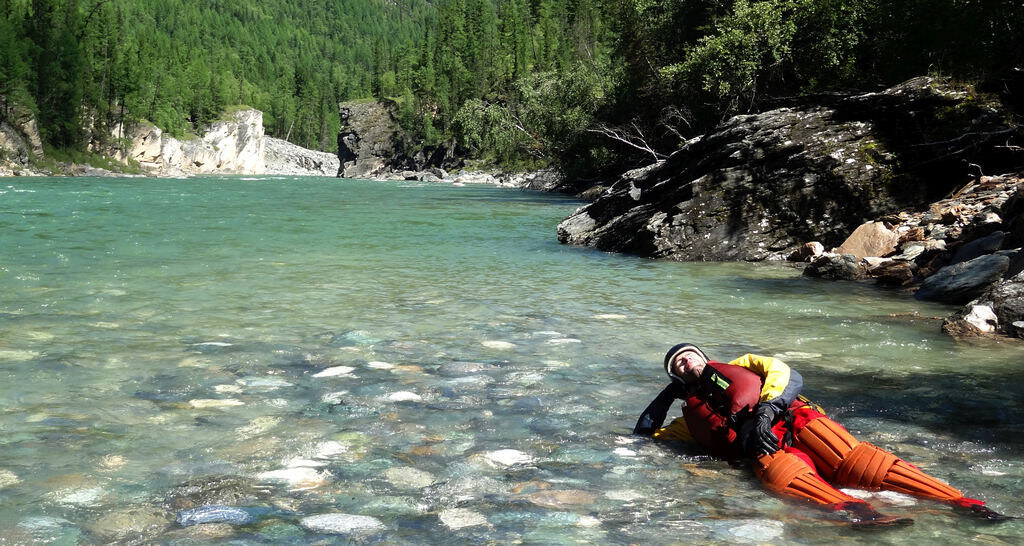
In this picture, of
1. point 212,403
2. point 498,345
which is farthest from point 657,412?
point 212,403

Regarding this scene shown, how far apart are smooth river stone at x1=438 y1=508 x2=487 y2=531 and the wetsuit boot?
217cm

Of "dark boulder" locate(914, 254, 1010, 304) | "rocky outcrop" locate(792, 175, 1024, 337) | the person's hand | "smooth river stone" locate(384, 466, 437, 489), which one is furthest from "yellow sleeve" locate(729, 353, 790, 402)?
"dark boulder" locate(914, 254, 1010, 304)

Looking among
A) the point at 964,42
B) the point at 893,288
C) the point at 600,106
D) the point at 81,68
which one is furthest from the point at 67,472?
the point at 81,68

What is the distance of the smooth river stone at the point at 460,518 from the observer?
4.30m

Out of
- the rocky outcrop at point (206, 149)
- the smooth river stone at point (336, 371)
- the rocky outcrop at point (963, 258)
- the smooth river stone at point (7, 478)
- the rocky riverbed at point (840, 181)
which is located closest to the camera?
the smooth river stone at point (7, 478)

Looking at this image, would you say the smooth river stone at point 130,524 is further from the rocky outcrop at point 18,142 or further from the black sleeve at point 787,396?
the rocky outcrop at point 18,142

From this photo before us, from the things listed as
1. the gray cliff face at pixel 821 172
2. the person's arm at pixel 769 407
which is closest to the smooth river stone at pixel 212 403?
the person's arm at pixel 769 407

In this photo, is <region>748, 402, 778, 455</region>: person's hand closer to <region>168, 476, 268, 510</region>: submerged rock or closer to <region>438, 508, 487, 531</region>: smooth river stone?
<region>438, 508, 487, 531</region>: smooth river stone

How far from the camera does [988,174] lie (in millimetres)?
17141

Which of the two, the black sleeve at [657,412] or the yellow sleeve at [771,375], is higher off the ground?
the yellow sleeve at [771,375]

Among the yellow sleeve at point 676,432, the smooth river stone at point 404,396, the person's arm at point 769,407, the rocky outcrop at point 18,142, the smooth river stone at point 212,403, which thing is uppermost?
the rocky outcrop at point 18,142

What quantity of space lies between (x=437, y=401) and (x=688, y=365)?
8.01ft

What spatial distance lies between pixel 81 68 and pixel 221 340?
112939mm

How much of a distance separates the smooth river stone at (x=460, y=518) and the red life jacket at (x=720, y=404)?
1.88 m
